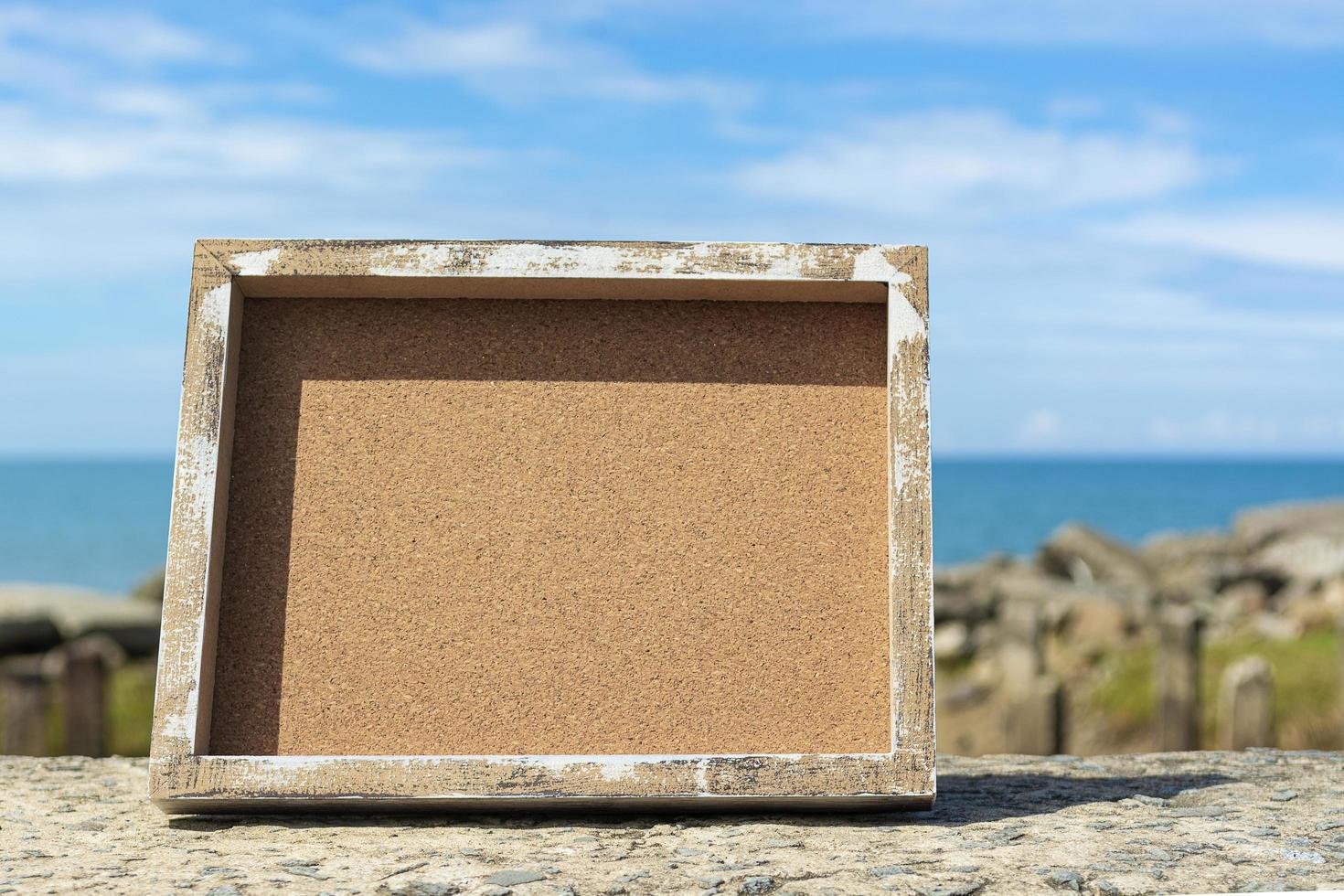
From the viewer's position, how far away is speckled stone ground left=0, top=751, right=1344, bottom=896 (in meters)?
2.34

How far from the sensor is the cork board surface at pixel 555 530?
2795 millimetres

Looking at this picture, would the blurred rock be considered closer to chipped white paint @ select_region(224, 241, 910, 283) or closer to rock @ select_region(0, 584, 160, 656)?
rock @ select_region(0, 584, 160, 656)

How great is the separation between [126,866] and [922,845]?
1725mm

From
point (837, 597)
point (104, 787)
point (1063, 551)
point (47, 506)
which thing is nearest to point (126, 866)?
point (104, 787)

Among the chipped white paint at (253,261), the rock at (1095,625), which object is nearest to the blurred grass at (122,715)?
the chipped white paint at (253,261)

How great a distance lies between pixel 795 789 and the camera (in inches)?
105

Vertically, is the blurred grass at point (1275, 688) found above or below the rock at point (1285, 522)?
below

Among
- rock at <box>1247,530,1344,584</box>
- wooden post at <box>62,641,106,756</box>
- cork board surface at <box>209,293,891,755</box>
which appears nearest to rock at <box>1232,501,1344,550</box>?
rock at <box>1247,530,1344,584</box>

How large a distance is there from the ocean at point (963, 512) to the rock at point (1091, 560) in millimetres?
20655

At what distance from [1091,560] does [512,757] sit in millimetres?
19346

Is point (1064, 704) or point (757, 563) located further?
point (1064, 704)

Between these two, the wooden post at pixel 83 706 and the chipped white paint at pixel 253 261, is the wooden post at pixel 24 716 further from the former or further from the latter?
the chipped white paint at pixel 253 261

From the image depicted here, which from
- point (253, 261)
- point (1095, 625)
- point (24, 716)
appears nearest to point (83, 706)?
point (24, 716)

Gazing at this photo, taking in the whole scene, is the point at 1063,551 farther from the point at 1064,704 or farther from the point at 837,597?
the point at 837,597
